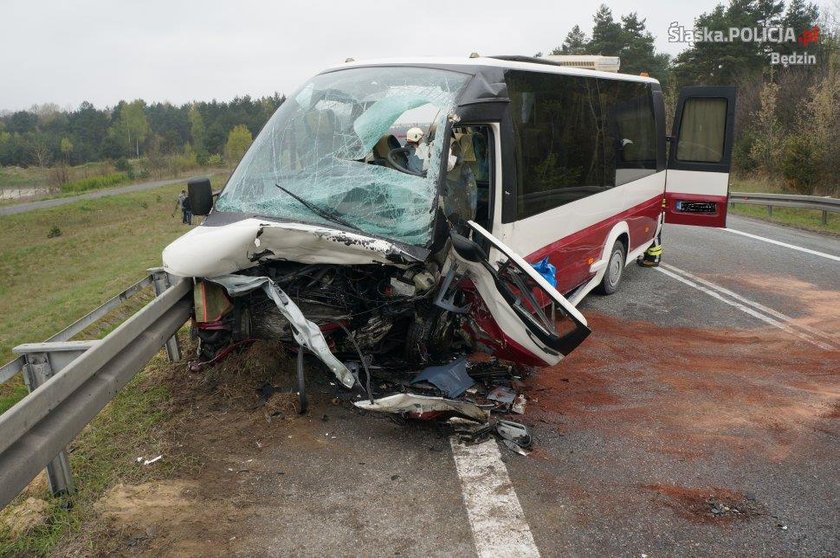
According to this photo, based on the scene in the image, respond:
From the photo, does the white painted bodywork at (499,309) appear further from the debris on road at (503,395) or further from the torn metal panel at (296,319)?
the torn metal panel at (296,319)

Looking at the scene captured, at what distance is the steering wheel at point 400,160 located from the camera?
4891 mm

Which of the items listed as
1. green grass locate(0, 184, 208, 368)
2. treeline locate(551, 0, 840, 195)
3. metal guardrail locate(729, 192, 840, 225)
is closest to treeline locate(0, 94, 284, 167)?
green grass locate(0, 184, 208, 368)

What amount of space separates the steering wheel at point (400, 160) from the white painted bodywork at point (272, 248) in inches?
29.1

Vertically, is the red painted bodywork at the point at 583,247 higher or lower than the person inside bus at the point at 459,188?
lower

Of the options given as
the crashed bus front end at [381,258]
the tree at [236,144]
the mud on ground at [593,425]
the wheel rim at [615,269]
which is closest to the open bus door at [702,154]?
the wheel rim at [615,269]

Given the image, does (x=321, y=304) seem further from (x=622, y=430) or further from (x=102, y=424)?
(x=622, y=430)

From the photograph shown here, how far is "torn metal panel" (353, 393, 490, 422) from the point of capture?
13.9 feet

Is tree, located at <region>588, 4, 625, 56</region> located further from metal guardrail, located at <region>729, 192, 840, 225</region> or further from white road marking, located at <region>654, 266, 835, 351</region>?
white road marking, located at <region>654, 266, 835, 351</region>

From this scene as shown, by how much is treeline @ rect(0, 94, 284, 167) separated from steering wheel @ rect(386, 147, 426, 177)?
62.4m

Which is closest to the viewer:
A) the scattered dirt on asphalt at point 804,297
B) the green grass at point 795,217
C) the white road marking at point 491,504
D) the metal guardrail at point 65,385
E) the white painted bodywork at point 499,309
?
the metal guardrail at point 65,385

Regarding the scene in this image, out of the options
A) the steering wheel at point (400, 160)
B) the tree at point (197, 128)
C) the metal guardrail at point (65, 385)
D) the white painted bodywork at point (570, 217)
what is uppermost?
the tree at point (197, 128)

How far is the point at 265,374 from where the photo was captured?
5.21m

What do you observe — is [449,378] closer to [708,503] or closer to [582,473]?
[582,473]

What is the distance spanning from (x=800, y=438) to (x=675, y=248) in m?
8.16
